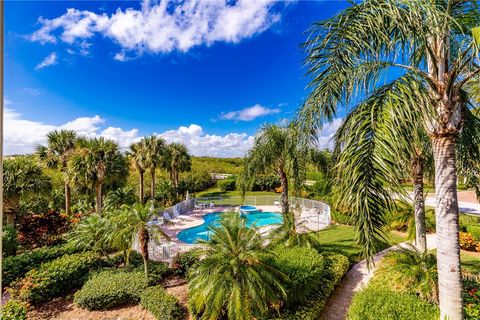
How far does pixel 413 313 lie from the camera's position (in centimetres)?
508

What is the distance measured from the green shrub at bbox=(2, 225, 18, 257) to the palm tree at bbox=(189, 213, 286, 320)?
8.93m

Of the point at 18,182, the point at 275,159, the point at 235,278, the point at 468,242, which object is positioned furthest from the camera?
the point at 18,182

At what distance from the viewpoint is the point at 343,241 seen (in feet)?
40.7

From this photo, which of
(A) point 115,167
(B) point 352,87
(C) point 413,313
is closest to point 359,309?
(C) point 413,313

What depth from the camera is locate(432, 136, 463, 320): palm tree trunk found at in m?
3.89

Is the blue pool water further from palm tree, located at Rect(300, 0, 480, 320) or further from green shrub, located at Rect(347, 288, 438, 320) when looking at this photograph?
palm tree, located at Rect(300, 0, 480, 320)

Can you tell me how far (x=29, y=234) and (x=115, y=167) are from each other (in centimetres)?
511

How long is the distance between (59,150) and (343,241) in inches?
725

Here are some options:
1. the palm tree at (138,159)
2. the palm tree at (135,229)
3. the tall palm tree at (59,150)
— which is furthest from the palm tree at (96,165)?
the palm tree at (135,229)

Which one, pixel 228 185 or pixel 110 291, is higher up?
pixel 228 185

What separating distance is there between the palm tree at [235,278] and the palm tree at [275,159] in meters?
4.35

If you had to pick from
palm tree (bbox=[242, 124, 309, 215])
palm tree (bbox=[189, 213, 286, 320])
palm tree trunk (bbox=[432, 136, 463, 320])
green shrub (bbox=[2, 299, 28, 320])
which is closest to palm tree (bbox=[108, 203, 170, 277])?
palm tree (bbox=[189, 213, 286, 320])

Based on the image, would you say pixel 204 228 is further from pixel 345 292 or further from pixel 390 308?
pixel 390 308

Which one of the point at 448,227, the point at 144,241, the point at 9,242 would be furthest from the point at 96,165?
the point at 448,227
